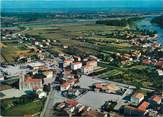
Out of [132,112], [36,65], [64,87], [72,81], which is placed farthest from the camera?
[36,65]

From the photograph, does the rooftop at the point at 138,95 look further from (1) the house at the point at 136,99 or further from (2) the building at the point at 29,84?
(2) the building at the point at 29,84

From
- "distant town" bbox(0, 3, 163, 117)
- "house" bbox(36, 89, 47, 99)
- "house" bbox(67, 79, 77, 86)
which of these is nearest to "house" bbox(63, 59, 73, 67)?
"distant town" bbox(0, 3, 163, 117)

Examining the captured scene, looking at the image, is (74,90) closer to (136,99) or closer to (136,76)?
(136,99)

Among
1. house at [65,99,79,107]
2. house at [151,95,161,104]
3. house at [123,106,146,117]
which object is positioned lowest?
house at [123,106,146,117]

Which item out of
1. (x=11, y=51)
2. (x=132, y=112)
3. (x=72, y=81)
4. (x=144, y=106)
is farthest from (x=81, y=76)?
(x=11, y=51)

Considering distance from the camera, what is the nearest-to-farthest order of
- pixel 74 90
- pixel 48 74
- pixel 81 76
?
pixel 74 90 → pixel 48 74 → pixel 81 76

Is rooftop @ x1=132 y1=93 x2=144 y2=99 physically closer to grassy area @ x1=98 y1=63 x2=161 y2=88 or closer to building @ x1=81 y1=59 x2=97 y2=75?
grassy area @ x1=98 y1=63 x2=161 y2=88

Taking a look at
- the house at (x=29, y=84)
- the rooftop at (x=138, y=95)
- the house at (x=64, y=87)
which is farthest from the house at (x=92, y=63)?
the rooftop at (x=138, y=95)

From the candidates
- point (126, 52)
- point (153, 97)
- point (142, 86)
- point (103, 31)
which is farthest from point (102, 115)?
point (103, 31)
